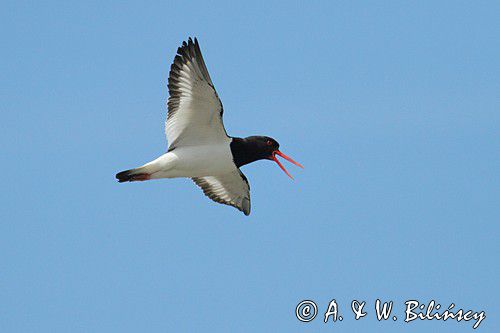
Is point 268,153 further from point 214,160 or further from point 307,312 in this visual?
point 307,312

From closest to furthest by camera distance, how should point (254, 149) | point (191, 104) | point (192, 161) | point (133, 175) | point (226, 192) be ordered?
point (191, 104) → point (133, 175) → point (192, 161) → point (254, 149) → point (226, 192)

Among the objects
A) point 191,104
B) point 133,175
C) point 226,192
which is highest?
point 191,104

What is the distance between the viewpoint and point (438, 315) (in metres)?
15.9

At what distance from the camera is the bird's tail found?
15.6m

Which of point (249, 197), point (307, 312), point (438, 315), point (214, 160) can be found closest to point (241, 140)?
point (214, 160)

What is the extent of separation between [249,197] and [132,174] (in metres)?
2.80

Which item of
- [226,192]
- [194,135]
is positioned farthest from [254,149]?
[226,192]

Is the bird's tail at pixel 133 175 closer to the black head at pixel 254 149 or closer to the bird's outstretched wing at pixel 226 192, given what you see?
the black head at pixel 254 149

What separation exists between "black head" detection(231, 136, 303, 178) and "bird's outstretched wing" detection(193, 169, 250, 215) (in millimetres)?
934

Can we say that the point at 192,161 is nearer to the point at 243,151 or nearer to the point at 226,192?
the point at 243,151

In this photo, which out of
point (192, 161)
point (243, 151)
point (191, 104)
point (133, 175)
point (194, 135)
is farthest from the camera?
point (243, 151)

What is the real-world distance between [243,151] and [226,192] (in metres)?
1.66

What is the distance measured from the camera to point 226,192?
58.1 feet

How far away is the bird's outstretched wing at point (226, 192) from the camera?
1756cm
